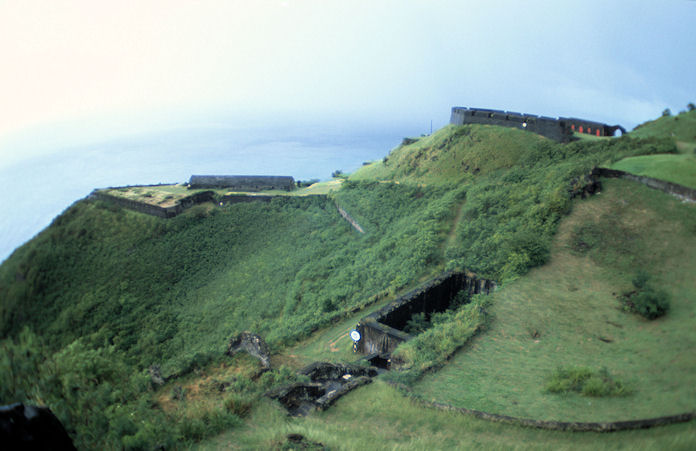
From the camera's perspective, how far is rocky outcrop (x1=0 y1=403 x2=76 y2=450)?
2.81 m

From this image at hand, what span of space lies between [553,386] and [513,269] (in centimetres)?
571

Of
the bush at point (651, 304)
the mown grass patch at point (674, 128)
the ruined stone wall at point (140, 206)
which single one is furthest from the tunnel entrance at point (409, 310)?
the ruined stone wall at point (140, 206)

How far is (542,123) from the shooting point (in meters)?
22.5

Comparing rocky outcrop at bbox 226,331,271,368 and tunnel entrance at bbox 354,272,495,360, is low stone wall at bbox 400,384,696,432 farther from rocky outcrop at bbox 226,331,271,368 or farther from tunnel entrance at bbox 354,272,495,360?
rocky outcrop at bbox 226,331,271,368

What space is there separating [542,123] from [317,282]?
1600 centimetres

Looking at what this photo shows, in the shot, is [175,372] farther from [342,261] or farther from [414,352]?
[342,261]

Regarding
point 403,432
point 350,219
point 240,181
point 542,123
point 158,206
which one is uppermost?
point 542,123

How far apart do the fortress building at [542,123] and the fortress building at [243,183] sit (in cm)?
1537

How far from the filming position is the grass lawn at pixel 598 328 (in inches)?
274

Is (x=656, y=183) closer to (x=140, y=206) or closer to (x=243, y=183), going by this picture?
(x=243, y=183)

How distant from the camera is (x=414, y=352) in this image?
9.43 m

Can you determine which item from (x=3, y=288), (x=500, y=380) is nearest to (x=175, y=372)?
(x=3, y=288)

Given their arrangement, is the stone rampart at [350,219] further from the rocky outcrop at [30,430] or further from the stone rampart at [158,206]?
the rocky outcrop at [30,430]

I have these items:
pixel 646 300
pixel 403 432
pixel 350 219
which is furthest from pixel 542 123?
pixel 403 432
